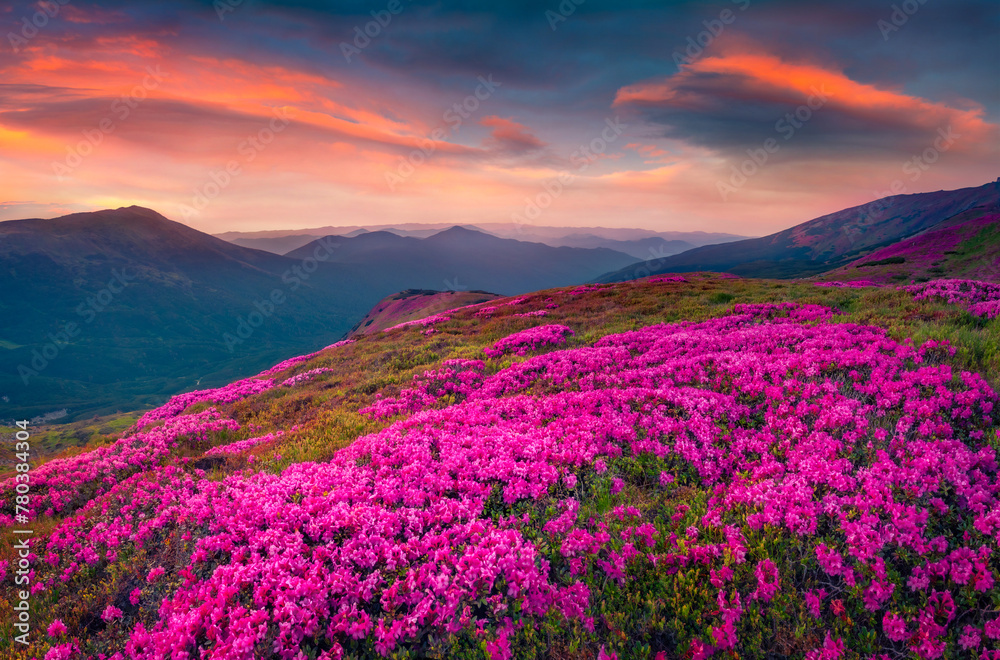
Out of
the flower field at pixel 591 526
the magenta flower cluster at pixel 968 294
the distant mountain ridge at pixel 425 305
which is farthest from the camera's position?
Result: the distant mountain ridge at pixel 425 305

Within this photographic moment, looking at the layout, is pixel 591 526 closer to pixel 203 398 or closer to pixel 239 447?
pixel 239 447

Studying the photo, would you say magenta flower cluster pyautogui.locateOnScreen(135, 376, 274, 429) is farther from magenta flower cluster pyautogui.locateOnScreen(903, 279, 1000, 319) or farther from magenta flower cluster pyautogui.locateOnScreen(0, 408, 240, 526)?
magenta flower cluster pyautogui.locateOnScreen(903, 279, 1000, 319)

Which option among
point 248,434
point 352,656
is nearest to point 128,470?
point 248,434

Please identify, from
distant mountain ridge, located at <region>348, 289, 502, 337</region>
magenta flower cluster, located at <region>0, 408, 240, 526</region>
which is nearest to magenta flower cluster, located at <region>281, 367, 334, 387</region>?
magenta flower cluster, located at <region>0, 408, 240, 526</region>

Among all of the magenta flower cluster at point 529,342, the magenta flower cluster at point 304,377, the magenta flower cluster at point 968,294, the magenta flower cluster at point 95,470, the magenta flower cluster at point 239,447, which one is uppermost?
the magenta flower cluster at point 968,294

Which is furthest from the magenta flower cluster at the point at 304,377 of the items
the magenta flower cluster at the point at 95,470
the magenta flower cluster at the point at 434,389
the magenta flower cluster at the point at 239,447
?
the magenta flower cluster at the point at 239,447

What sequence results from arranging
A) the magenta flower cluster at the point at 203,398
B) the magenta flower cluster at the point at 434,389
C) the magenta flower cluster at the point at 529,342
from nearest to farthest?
1. the magenta flower cluster at the point at 434,389
2. the magenta flower cluster at the point at 529,342
3. the magenta flower cluster at the point at 203,398

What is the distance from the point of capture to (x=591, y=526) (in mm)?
6578

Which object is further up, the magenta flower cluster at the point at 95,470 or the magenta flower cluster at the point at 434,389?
the magenta flower cluster at the point at 434,389

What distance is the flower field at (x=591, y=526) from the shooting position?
4992 millimetres

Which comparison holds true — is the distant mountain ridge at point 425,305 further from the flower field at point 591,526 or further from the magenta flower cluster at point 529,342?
the flower field at point 591,526

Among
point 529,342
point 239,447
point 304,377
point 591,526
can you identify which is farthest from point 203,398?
point 591,526

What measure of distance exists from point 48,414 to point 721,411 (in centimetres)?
20540

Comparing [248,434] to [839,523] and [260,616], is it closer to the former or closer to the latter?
[260,616]
